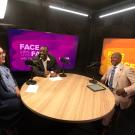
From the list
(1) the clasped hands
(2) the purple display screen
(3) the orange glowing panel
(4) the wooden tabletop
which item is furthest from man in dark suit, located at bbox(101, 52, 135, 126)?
(2) the purple display screen

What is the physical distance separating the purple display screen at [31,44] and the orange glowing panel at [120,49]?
939 millimetres

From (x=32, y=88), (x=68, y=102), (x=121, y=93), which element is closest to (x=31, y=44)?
(x=32, y=88)

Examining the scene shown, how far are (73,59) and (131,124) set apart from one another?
231 centimetres

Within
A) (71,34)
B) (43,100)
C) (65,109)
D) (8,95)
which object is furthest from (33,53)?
(65,109)

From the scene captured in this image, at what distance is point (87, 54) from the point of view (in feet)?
15.2

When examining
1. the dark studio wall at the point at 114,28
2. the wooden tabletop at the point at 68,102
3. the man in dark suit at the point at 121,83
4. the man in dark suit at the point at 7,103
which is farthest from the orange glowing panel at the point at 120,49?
the man in dark suit at the point at 7,103

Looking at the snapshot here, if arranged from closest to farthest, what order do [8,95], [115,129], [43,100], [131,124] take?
[43,100] → [8,95] → [115,129] → [131,124]

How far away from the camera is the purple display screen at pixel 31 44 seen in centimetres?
321

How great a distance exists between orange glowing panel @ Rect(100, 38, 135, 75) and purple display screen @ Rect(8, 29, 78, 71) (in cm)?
94

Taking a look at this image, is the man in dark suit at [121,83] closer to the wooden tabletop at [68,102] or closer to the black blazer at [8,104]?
the wooden tabletop at [68,102]

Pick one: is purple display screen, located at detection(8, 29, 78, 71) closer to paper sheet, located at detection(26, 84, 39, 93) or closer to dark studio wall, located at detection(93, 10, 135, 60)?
dark studio wall, located at detection(93, 10, 135, 60)

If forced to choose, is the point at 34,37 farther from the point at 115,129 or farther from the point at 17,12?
the point at 115,129

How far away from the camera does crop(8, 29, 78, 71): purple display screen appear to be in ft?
10.5

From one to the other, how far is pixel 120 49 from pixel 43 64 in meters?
1.99
